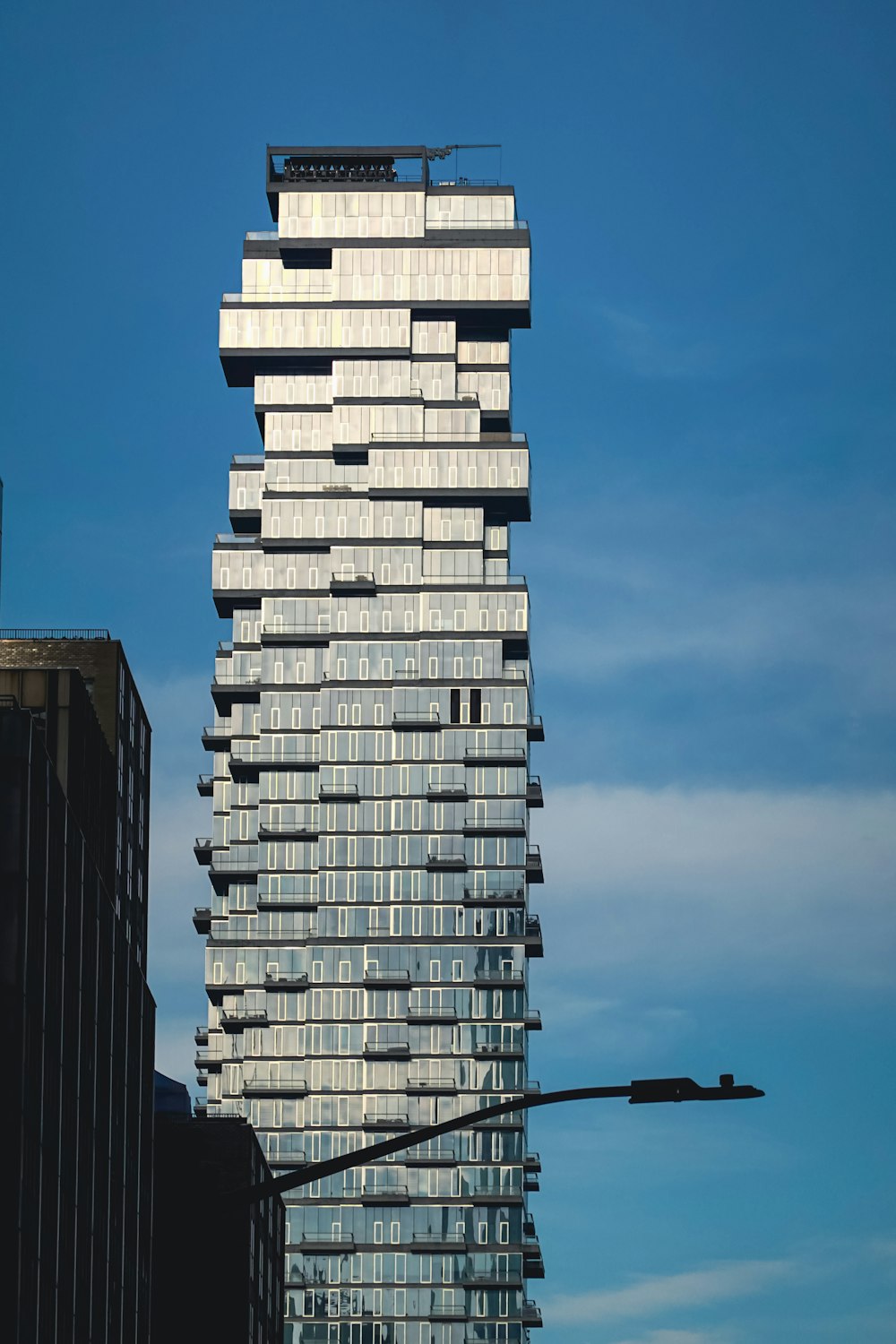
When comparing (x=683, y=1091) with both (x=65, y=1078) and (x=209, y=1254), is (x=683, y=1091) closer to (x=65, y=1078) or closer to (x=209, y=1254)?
(x=65, y=1078)

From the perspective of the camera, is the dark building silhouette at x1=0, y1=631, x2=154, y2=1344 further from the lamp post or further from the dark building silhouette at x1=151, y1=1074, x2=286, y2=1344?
the dark building silhouette at x1=151, y1=1074, x2=286, y2=1344

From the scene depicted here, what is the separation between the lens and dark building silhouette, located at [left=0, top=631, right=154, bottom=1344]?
6150cm

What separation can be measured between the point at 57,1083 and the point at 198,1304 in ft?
249

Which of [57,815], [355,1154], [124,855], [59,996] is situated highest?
[124,855]

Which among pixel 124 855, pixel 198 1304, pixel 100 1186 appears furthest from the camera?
pixel 124 855

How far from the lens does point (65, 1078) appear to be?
68500 millimetres

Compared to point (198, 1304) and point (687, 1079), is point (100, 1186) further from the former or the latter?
point (198, 1304)

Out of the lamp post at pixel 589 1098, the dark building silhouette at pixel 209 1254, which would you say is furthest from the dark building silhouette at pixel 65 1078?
the dark building silhouette at pixel 209 1254

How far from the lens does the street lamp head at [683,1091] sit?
115 ft

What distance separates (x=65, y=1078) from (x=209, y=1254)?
203 feet

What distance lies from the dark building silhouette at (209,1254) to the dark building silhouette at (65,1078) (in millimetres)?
44210

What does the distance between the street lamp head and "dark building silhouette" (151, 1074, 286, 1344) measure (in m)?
95.6

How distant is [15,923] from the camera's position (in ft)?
202

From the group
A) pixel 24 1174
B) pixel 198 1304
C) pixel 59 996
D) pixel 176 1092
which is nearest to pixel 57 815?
pixel 59 996
